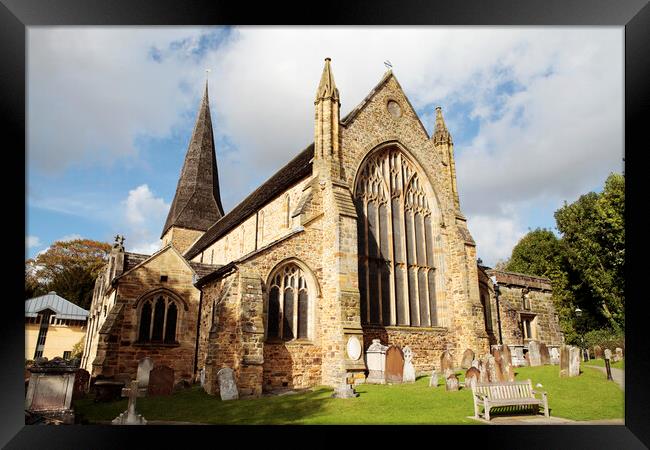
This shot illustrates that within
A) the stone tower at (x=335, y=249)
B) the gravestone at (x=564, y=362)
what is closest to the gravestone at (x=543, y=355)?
the gravestone at (x=564, y=362)

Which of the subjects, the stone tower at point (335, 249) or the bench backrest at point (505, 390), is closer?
the bench backrest at point (505, 390)

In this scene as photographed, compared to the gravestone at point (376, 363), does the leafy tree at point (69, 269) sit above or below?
above

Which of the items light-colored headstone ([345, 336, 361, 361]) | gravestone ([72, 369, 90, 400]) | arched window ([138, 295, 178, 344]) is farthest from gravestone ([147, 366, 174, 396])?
light-colored headstone ([345, 336, 361, 361])

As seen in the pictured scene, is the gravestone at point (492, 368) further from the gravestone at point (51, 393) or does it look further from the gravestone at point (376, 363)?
the gravestone at point (51, 393)

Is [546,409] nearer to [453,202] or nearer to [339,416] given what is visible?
[339,416]

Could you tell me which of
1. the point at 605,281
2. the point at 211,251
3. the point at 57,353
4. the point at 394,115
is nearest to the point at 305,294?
the point at 394,115

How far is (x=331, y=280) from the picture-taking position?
14.5 metres

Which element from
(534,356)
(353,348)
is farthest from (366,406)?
(534,356)

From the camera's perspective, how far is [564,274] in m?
34.2

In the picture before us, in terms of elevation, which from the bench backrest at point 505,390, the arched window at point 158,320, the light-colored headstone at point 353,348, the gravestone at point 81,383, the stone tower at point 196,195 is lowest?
the gravestone at point 81,383

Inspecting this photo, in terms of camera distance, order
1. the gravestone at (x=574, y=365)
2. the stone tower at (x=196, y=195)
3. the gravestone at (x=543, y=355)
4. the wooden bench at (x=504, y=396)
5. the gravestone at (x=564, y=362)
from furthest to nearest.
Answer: the stone tower at (x=196, y=195) → the gravestone at (x=543, y=355) → the gravestone at (x=564, y=362) → the gravestone at (x=574, y=365) → the wooden bench at (x=504, y=396)

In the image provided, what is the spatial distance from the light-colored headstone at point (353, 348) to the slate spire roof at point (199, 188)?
2528 cm

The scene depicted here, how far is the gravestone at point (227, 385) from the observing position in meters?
11.8

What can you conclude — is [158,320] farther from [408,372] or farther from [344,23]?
[344,23]
